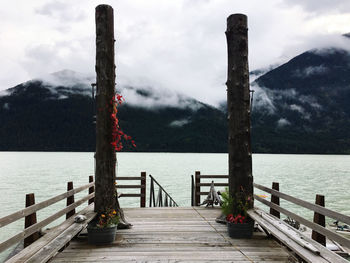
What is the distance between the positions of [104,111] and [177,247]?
10.5 ft

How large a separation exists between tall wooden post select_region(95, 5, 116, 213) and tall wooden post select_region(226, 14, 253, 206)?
2718 millimetres

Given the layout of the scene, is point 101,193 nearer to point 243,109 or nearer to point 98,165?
point 98,165

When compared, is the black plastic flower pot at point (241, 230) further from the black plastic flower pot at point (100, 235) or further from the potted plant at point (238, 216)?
the black plastic flower pot at point (100, 235)

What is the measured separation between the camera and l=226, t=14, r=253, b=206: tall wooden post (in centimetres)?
730

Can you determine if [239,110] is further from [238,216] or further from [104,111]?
[104,111]

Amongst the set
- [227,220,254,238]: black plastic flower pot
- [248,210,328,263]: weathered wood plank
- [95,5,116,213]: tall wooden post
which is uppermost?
[95,5,116,213]: tall wooden post

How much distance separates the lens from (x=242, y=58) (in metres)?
7.34

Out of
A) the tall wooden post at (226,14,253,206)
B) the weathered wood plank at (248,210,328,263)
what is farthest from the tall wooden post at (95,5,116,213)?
the weathered wood plank at (248,210,328,263)

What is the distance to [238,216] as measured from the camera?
700cm

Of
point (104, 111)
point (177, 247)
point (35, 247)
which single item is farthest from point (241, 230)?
point (35, 247)

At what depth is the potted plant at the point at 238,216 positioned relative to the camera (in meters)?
6.90

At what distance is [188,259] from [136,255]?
94 cm

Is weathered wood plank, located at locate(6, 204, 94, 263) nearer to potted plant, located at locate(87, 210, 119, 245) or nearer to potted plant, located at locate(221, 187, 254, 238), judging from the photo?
potted plant, located at locate(87, 210, 119, 245)

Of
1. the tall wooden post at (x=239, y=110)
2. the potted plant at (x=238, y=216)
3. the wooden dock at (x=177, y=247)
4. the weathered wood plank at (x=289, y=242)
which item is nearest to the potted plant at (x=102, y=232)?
the wooden dock at (x=177, y=247)
